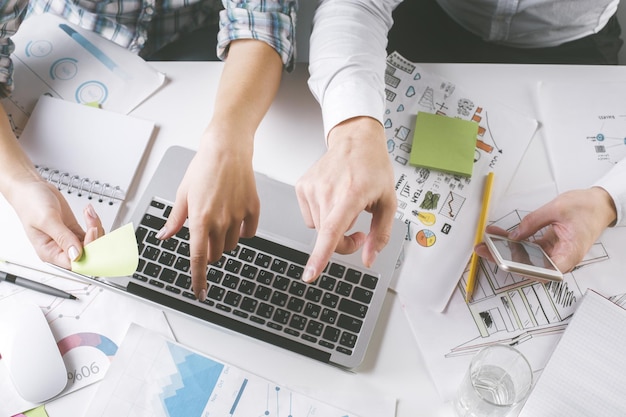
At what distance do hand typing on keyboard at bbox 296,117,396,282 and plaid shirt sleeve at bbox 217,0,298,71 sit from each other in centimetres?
21

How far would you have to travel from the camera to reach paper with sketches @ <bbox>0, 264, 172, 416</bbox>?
0.67 m

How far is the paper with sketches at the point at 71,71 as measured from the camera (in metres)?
0.83

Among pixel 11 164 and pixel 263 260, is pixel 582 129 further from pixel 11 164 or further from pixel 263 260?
pixel 11 164

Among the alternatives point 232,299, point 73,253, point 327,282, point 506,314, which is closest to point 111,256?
point 73,253

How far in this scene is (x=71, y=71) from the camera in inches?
33.3

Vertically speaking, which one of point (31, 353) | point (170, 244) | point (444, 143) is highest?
point (444, 143)

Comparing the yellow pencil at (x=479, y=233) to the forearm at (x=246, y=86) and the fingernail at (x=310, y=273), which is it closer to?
the fingernail at (x=310, y=273)

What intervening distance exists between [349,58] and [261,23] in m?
0.15

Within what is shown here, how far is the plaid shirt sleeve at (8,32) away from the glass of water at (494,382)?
0.77m

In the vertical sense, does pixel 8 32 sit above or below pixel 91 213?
above

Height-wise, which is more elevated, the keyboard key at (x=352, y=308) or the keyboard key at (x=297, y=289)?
the keyboard key at (x=297, y=289)

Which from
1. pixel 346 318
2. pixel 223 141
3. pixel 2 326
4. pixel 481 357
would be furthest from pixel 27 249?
pixel 481 357

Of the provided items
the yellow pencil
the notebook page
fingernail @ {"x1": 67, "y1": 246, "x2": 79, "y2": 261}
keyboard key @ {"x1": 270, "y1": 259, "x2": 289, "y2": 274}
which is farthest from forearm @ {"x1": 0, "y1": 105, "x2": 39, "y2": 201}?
the notebook page

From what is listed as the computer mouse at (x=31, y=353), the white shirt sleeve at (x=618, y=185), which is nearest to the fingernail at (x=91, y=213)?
the computer mouse at (x=31, y=353)
